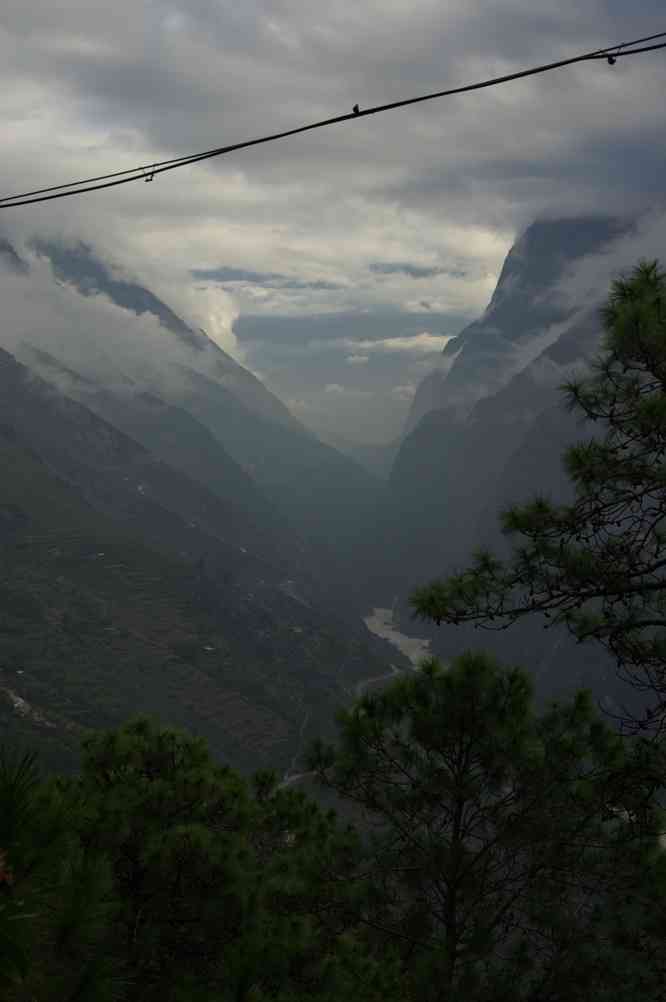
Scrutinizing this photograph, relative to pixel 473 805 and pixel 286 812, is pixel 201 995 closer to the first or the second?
pixel 473 805

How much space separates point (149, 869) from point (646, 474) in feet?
31.1

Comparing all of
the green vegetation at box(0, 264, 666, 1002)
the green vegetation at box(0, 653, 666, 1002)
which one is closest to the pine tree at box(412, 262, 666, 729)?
the green vegetation at box(0, 264, 666, 1002)

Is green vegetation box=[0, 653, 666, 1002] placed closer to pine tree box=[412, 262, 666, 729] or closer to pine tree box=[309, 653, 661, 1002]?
pine tree box=[309, 653, 661, 1002]

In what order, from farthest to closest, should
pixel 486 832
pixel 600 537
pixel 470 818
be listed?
pixel 486 832, pixel 470 818, pixel 600 537

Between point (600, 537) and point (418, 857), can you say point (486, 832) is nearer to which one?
point (418, 857)

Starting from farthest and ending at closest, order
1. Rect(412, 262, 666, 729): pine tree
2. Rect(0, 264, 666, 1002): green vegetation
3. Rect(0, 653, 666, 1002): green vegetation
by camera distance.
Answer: Rect(0, 653, 666, 1002): green vegetation → Rect(0, 264, 666, 1002): green vegetation → Rect(412, 262, 666, 729): pine tree

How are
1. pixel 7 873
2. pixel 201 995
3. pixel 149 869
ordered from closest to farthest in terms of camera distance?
pixel 7 873 → pixel 201 995 → pixel 149 869

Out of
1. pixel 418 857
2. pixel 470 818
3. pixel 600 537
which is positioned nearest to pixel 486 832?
pixel 470 818

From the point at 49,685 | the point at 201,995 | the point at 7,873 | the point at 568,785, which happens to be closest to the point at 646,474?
the point at 568,785

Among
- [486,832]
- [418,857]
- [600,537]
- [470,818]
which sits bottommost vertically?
[418,857]

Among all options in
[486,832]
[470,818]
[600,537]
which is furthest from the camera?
[486,832]

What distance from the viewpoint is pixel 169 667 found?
184m

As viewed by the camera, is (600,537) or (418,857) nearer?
(600,537)

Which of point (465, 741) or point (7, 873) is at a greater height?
point (465, 741)
